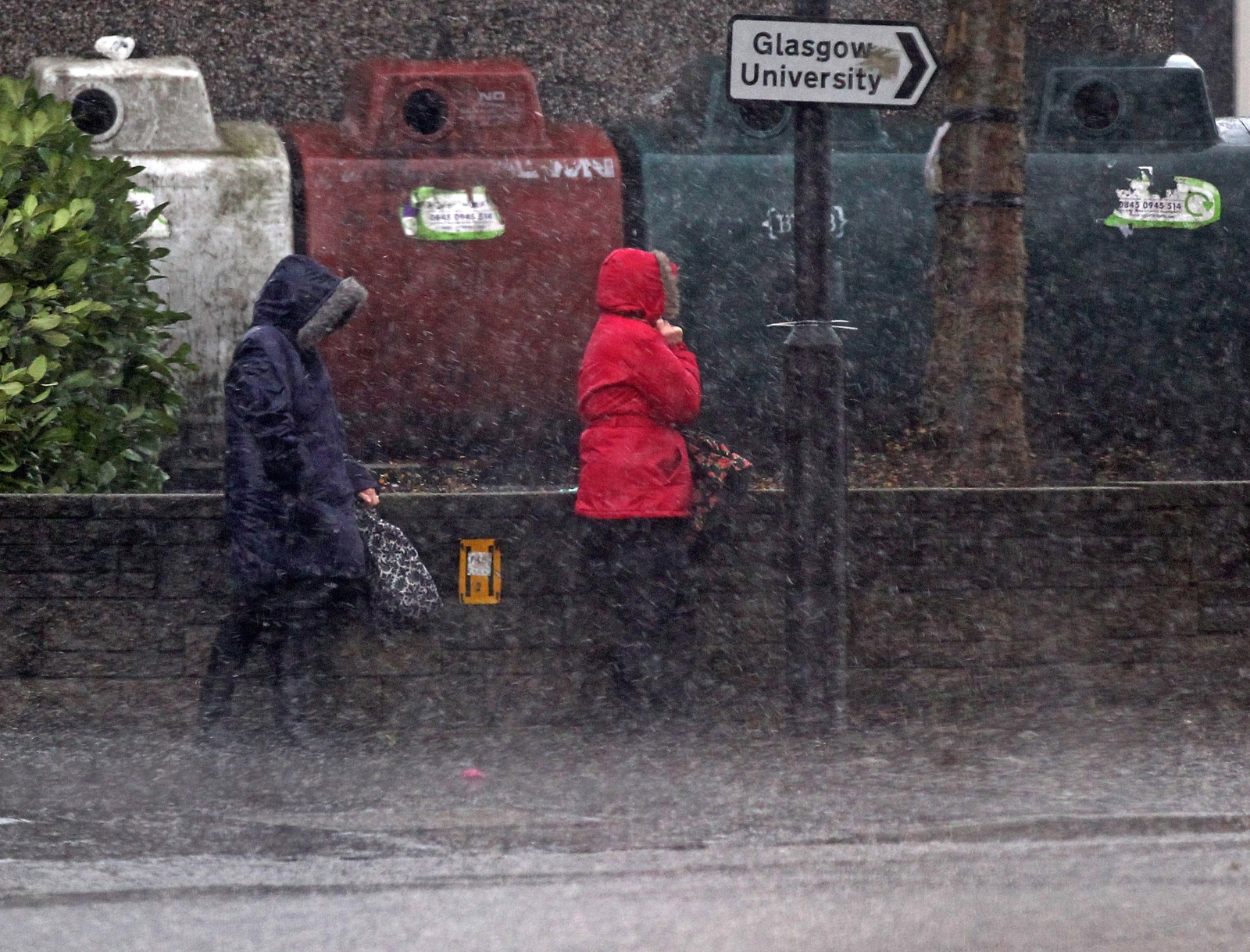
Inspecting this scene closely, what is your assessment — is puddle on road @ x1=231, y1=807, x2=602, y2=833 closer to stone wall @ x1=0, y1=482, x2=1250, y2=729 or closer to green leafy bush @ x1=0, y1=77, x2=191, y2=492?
stone wall @ x1=0, y1=482, x2=1250, y2=729

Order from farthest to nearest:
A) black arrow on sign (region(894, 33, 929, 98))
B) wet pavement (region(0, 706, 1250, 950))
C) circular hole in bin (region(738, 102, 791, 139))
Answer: circular hole in bin (region(738, 102, 791, 139)) < black arrow on sign (region(894, 33, 929, 98)) < wet pavement (region(0, 706, 1250, 950))

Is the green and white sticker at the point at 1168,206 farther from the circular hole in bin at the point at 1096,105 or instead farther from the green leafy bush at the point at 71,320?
the green leafy bush at the point at 71,320

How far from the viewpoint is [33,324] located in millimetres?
7043

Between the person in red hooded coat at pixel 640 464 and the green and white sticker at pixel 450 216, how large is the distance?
3.14m

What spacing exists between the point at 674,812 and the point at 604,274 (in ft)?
6.72

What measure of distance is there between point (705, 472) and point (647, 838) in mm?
1850

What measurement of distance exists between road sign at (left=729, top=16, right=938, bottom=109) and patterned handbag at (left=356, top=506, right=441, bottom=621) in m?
1.90

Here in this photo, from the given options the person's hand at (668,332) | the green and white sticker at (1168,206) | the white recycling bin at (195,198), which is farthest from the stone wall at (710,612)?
the green and white sticker at (1168,206)

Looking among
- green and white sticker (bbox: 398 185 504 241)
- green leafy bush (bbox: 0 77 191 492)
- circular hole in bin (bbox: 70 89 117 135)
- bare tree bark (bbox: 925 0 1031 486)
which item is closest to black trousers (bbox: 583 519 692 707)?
green leafy bush (bbox: 0 77 191 492)

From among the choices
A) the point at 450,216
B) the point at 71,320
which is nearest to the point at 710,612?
the point at 71,320

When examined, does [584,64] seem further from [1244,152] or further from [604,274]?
[604,274]

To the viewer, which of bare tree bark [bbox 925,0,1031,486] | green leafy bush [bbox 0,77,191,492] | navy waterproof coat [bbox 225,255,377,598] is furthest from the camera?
bare tree bark [bbox 925,0,1031,486]

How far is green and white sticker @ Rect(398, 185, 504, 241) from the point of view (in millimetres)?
9719

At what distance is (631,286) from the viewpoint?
663 cm
